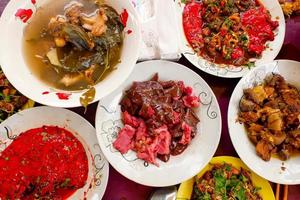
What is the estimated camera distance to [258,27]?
7.47 ft

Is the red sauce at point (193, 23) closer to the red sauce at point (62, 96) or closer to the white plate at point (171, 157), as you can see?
the white plate at point (171, 157)

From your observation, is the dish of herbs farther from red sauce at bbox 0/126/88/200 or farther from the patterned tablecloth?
red sauce at bbox 0/126/88/200

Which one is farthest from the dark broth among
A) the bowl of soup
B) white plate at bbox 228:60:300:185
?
white plate at bbox 228:60:300:185

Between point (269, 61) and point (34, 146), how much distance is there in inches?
49.8

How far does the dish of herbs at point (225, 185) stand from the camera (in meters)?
2.05

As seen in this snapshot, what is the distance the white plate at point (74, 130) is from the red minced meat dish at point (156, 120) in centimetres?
13

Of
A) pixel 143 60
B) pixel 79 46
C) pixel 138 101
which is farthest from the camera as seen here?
pixel 143 60

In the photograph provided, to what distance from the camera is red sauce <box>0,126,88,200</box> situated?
196 centimetres

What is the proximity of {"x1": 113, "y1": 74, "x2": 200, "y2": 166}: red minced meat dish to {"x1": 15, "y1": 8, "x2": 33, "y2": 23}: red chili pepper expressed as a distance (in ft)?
1.90

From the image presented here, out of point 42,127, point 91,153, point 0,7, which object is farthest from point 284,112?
point 0,7

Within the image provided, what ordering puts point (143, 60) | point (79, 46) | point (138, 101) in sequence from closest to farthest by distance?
point (79, 46) < point (138, 101) < point (143, 60)

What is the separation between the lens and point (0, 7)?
211 centimetres

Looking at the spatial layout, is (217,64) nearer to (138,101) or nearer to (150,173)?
(138,101)

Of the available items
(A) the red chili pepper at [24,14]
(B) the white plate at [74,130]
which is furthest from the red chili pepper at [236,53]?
(A) the red chili pepper at [24,14]
